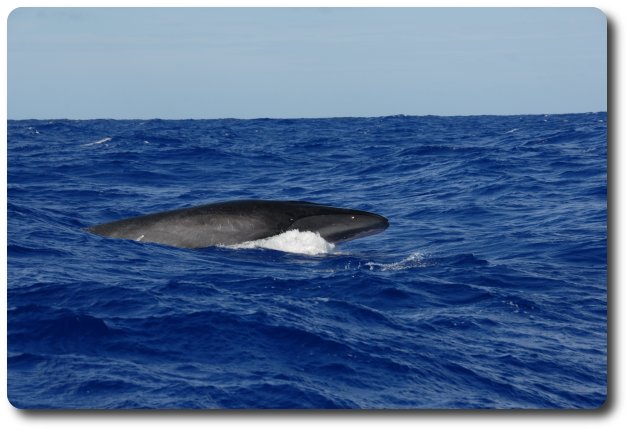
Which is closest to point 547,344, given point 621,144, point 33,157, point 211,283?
point 621,144

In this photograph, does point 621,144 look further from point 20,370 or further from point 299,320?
point 20,370

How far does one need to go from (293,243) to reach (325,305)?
184 inches

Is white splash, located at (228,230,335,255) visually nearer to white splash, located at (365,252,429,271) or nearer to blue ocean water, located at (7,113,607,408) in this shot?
blue ocean water, located at (7,113,607,408)

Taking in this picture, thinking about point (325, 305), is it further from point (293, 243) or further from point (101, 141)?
point (101, 141)

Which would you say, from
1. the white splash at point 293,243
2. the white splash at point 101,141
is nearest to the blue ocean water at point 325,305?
the white splash at point 293,243

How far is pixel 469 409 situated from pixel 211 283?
5.94 meters

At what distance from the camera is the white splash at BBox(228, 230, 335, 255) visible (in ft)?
60.2

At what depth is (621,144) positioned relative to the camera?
12.8 metres

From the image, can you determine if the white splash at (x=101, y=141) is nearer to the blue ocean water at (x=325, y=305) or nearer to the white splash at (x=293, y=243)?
the blue ocean water at (x=325, y=305)

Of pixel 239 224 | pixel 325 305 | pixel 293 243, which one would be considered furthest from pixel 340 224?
pixel 325 305

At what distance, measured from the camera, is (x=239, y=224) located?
18594mm

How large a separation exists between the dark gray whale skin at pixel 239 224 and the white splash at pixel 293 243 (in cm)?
10

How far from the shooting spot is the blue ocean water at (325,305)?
10.6 m

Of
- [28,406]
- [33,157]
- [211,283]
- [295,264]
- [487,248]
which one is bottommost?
[28,406]
